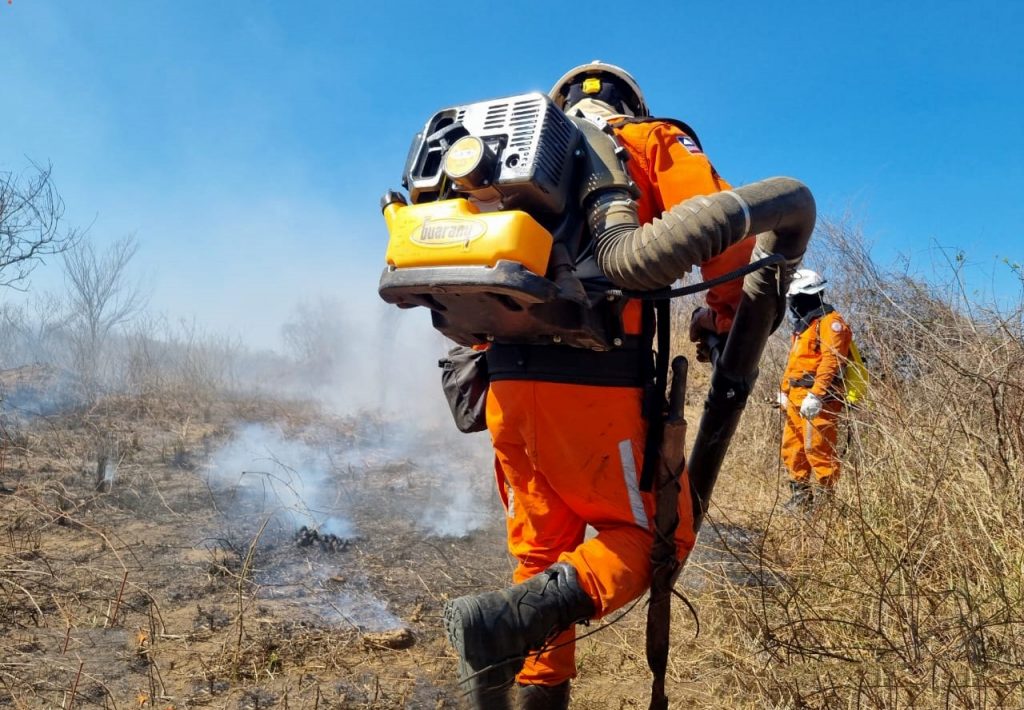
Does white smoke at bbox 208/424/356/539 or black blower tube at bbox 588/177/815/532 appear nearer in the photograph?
black blower tube at bbox 588/177/815/532

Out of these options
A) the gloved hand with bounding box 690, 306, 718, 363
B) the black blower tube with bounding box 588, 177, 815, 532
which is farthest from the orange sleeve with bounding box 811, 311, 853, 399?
the black blower tube with bounding box 588, 177, 815, 532

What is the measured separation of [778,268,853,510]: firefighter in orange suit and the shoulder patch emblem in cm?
327

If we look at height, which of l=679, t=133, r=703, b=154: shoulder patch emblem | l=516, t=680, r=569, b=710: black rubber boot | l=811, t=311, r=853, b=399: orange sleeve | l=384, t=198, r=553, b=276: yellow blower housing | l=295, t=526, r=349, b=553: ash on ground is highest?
l=811, t=311, r=853, b=399: orange sleeve

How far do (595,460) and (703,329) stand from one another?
0.83 metres

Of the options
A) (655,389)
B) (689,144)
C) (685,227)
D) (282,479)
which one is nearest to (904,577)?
(655,389)

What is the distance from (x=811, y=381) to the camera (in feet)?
17.6

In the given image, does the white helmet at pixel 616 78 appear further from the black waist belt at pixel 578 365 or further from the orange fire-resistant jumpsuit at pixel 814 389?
the orange fire-resistant jumpsuit at pixel 814 389

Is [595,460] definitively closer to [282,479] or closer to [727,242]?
[727,242]

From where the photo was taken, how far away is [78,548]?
11.7 ft

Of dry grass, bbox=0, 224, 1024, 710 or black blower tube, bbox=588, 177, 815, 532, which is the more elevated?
black blower tube, bbox=588, 177, 815, 532

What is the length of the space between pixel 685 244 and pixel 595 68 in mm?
1235

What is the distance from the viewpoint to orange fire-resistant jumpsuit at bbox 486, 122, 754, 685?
5.65 feet

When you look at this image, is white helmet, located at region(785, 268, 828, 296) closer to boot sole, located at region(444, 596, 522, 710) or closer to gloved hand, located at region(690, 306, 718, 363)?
gloved hand, located at region(690, 306, 718, 363)

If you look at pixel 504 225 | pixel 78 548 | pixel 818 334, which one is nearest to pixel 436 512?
pixel 78 548
